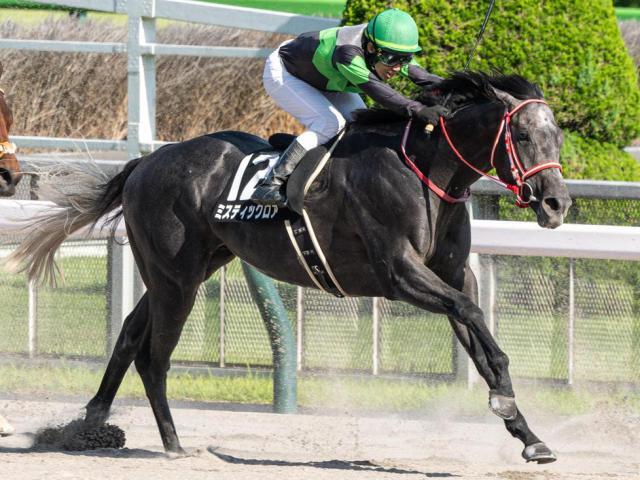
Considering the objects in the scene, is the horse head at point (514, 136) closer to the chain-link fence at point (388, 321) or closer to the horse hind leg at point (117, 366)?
the chain-link fence at point (388, 321)

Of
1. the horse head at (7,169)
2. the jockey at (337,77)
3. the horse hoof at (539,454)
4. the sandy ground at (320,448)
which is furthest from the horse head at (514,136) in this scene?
the horse head at (7,169)

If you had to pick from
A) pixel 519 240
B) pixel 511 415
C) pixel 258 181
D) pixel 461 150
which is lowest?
pixel 511 415

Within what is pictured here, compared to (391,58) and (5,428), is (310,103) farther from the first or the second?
(5,428)

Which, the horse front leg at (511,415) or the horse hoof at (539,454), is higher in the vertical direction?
the horse front leg at (511,415)

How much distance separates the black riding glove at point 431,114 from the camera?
5086 millimetres

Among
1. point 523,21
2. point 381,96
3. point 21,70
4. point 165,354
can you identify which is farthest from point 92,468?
point 21,70

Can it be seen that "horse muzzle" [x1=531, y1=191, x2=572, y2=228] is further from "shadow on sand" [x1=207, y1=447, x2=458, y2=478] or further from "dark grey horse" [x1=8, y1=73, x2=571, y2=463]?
"shadow on sand" [x1=207, y1=447, x2=458, y2=478]

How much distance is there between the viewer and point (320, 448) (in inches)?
233

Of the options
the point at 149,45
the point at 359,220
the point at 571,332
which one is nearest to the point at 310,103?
the point at 359,220

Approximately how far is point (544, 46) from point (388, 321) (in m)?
2.48

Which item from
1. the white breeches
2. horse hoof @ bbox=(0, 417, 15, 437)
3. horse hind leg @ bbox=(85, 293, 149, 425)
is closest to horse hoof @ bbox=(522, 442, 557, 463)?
the white breeches

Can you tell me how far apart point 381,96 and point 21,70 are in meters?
8.20

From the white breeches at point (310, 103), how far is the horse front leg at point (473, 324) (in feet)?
2.35

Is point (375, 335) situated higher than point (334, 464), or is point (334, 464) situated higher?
point (375, 335)
